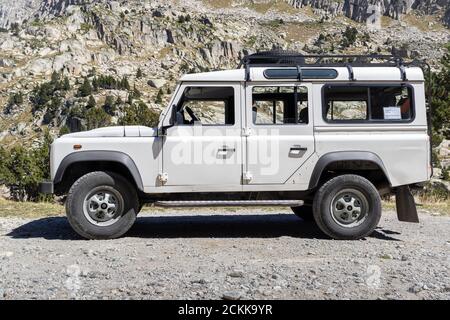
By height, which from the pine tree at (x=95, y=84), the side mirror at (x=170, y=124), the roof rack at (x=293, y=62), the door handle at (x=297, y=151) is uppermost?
the pine tree at (x=95, y=84)

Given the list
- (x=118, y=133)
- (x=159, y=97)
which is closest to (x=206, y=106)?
(x=118, y=133)

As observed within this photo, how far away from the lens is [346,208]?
7.37 metres

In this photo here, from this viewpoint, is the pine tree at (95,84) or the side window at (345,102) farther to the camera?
the pine tree at (95,84)

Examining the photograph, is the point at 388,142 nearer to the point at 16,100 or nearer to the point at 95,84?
the point at 95,84

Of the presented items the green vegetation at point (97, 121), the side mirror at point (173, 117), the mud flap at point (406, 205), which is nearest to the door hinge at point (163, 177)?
the side mirror at point (173, 117)

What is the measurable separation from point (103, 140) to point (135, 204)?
→ 1.12 meters

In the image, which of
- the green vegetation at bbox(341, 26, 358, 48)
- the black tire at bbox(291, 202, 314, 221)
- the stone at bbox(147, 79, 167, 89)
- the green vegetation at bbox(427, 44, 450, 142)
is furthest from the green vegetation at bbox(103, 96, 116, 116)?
the black tire at bbox(291, 202, 314, 221)

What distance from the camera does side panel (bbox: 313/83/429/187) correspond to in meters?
7.38

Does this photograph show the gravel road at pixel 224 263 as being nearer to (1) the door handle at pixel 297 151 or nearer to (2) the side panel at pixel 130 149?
(2) the side panel at pixel 130 149

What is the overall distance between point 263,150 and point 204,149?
93cm

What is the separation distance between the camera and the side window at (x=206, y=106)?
7418 millimetres

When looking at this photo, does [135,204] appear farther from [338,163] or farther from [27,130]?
[27,130]

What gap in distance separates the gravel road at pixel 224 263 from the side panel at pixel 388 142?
1126 millimetres
